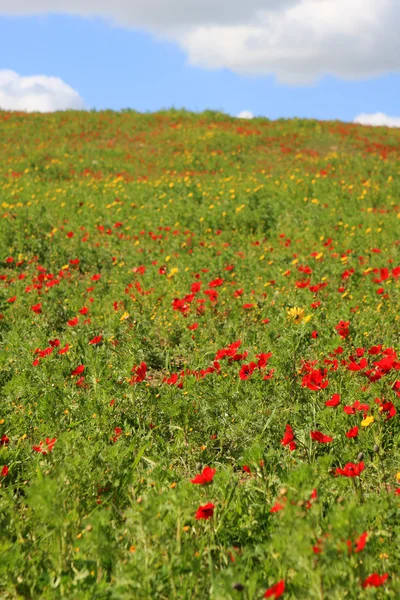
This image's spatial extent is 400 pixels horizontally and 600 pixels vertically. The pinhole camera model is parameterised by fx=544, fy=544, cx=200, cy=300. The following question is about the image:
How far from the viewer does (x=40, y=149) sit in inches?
805

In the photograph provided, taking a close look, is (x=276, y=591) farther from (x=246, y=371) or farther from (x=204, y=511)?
(x=246, y=371)

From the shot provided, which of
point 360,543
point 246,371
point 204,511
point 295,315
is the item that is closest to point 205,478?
point 204,511

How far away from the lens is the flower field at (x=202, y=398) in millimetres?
2156

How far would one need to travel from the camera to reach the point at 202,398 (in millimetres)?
3951

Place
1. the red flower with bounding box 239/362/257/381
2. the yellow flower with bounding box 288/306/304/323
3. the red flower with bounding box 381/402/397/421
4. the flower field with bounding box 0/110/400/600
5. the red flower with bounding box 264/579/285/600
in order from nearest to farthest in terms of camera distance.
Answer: the red flower with bounding box 264/579/285/600 < the flower field with bounding box 0/110/400/600 < the red flower with bounding box 381/402/397/421 < the red flower with bounding box 239/362/257/381 < the yellow flower with bounding box 288/306/304/323

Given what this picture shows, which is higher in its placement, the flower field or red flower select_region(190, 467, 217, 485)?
red flower select_region(190, 467, 217, 485)

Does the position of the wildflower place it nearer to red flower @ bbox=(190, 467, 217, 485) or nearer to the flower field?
the flower field

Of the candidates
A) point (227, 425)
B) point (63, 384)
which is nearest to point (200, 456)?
A: point (227, 425)

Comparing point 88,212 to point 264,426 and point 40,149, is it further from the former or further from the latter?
point 40,149

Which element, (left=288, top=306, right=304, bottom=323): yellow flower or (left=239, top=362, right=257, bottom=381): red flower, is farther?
(left=288, top=306, right=304, bottom=323): yellow flower

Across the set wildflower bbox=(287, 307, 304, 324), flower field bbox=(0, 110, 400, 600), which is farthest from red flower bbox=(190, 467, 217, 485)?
wildflower bbox=(287, 307, 304, 324)

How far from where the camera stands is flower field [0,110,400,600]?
2156 millimetres

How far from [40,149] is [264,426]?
755 inches

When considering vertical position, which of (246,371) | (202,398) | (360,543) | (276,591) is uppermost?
(360,543)
